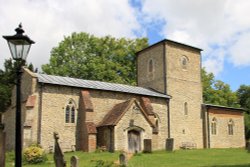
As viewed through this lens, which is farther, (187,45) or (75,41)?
(75,41)

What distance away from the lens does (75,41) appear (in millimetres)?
46375

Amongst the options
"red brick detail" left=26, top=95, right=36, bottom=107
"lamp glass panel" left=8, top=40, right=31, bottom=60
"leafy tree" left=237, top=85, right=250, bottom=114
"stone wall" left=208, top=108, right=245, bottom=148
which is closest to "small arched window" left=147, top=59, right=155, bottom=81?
"stone wall" left=208, top=108, right=245, bottom=148

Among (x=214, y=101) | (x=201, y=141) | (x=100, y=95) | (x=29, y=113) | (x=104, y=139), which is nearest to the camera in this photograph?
(x=29, y=113)

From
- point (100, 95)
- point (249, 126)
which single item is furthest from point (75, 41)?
point (249, 126)

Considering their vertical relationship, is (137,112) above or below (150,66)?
below

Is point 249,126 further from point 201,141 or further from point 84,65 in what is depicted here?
point 84,65

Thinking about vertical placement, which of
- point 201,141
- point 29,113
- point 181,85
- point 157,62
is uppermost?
point 157,62

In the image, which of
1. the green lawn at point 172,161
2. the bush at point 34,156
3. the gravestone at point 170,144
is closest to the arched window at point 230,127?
the gravestone at point 170,144

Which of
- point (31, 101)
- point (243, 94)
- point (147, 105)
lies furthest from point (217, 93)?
point (31, 101)

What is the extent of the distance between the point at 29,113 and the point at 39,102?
128 centimetres

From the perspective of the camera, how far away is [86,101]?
2641cm

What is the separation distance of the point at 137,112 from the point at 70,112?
216 inches

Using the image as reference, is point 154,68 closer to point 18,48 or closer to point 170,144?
point 170,144

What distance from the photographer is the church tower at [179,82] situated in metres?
33.0
